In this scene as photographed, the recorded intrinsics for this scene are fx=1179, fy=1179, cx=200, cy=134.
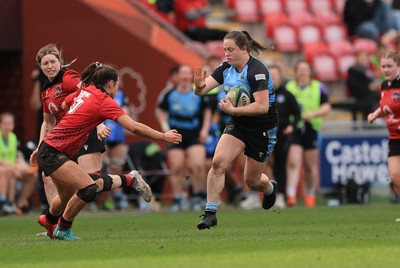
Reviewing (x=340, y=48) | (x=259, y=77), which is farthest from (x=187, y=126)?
(x=340, y=48)

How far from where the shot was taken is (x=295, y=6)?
2827 centimetres

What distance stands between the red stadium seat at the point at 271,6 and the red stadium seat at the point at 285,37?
65cm

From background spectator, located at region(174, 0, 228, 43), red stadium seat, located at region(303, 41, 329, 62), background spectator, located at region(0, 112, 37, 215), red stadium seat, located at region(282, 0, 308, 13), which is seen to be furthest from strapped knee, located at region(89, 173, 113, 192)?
red stadium seat, located at region(282, 0, 308, 13)

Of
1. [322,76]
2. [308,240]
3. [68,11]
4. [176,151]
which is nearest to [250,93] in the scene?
[308,240]

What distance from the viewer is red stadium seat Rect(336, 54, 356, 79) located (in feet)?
86.3

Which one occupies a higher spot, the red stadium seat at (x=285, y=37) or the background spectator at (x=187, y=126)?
the red stadium seat at (x=285, y=37)

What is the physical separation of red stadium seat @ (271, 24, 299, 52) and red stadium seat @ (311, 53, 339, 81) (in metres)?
0.58

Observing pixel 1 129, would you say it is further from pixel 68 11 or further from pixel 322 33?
pixel 322 33

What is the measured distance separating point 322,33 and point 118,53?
7.01 meters

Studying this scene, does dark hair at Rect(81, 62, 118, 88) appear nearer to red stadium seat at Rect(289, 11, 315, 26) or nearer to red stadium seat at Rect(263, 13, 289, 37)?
red stadium seat at Rect(263, 13, 289, 37)

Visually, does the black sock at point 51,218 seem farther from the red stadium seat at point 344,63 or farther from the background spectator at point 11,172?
the red stadium seat at point 344,63

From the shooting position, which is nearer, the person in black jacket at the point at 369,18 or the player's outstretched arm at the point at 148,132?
the player's outstretched arm at the point at 148,132

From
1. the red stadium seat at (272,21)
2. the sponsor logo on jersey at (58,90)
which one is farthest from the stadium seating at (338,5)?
the sponsor logo on jersey at (58,90)

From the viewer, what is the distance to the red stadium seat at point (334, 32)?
2733 centimetres
